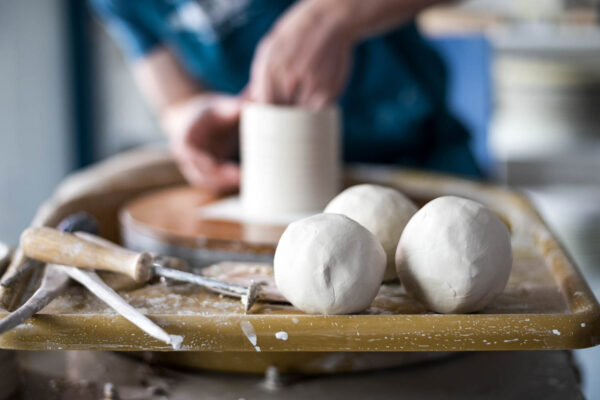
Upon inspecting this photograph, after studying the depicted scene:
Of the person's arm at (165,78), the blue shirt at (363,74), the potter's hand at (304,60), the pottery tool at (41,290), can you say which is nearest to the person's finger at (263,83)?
the potter's hand at (304,60)

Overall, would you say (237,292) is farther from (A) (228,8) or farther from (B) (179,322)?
(A) (228,8)

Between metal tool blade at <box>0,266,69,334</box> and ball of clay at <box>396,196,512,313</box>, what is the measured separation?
268 millimetres

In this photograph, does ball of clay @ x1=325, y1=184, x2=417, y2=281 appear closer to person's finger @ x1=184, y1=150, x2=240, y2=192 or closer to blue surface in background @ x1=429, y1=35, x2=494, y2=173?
person's finger @ x1=184, y1=150, x2=240, y2=192

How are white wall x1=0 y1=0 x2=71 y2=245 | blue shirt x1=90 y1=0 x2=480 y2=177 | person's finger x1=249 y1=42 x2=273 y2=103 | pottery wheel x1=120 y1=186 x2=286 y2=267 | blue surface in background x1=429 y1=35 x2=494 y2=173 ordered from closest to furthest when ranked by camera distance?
pottery wheel x1=120 y1=186 x2=286 y2=267 < person's finger x1=249 y1=42 x2=273 y2=103 < blue shirt x1=90 y1=0 x2=480 y2=177 < blue surface in background x1=429 y1=35 x2=494 y2=173 < white wall x1=0 y1=0 x2=71 y2=245

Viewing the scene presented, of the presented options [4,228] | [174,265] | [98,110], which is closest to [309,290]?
[174,265]

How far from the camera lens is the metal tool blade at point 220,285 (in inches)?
18.9

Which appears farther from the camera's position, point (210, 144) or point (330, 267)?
point (210, 144)

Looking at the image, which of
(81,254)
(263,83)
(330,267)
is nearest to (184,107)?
(263,83)

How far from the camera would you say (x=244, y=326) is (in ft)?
1.46

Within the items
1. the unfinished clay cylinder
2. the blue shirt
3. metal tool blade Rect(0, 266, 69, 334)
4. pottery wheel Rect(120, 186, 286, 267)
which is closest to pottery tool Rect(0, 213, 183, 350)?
metal tool blade Rect(0, 266, 69, 334)

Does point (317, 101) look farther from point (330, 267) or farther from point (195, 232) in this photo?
point (330, 267)

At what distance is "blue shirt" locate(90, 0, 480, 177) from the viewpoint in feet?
4.02

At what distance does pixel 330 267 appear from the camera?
450mm

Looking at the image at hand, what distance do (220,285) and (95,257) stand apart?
0.11 meters
